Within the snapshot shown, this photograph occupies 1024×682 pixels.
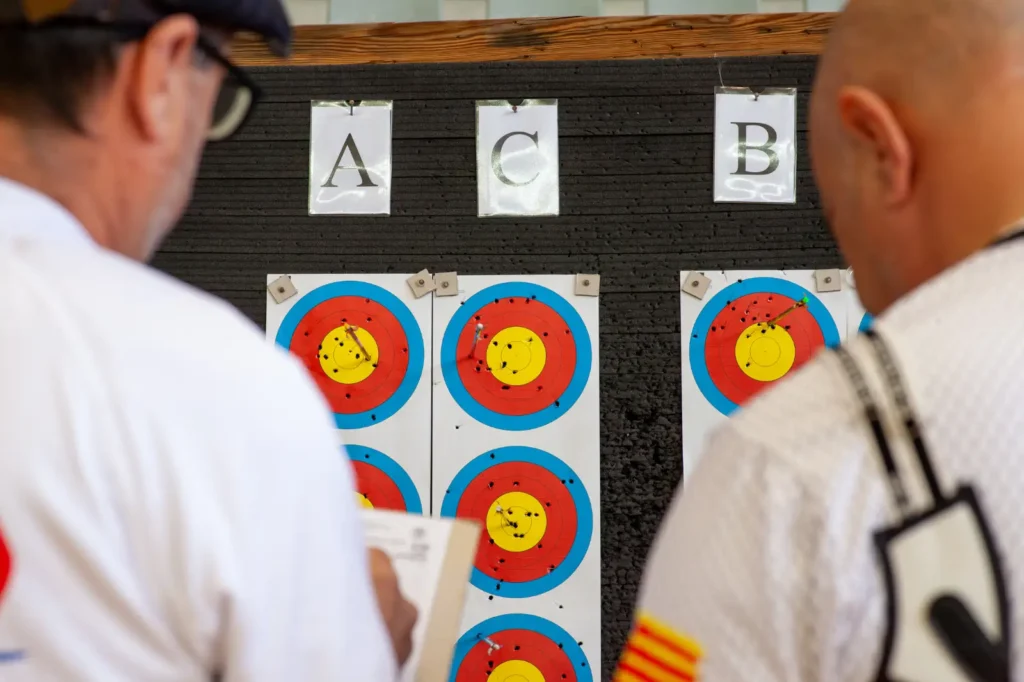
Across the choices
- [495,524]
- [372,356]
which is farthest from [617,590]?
[372,356]

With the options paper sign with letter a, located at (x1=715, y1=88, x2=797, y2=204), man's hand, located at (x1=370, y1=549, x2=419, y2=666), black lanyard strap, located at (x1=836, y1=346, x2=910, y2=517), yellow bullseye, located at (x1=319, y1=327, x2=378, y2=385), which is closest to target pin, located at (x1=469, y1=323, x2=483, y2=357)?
yellow bullseye, located at (x1=319, y1=327, x2=378, y2=385)

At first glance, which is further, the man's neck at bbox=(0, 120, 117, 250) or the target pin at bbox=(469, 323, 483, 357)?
the target pin at bbox=(469, 323, 483, 357)

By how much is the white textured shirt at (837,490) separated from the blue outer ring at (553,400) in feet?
2.23

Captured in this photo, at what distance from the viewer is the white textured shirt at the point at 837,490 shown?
0.39 m

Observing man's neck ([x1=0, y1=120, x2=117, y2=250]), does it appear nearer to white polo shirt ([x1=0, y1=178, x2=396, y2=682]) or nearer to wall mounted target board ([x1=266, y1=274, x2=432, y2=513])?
white polo shirt ([x1=0, y1=178, x2=396, y2=682])

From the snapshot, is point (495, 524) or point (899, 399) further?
point (495, 524)

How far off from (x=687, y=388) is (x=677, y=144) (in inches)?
12.2

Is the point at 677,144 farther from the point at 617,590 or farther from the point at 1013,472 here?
the point at 1013,472

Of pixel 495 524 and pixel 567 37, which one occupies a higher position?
pixel 567 37

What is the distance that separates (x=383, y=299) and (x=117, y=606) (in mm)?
773

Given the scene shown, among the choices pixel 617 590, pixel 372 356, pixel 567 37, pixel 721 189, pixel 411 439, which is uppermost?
pixel 567 37

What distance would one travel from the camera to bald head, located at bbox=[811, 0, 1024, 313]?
465mm

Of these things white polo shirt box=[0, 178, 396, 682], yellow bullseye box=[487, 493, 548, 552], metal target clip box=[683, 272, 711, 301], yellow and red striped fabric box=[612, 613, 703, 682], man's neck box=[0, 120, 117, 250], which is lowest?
yellow bullseye box=[487, 493, 548, 552]

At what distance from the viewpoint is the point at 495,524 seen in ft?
3.65
